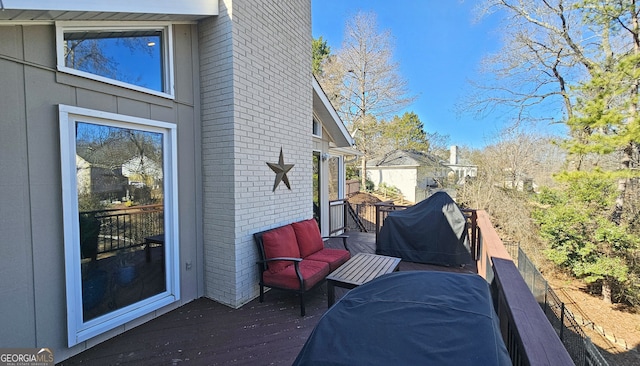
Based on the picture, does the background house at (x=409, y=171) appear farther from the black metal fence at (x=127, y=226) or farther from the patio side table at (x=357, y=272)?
the black metal fence at (x=127, y=226)

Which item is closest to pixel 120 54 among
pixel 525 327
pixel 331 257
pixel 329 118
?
pixel 331 257

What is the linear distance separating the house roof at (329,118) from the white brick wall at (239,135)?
201 cm

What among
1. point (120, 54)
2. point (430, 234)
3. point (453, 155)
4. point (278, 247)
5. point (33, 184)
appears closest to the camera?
point (33, 184)

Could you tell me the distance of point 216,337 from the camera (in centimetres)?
297

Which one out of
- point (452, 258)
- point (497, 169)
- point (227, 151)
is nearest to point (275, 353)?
point (227, 151)

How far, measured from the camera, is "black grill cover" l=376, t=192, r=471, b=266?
5.20 m

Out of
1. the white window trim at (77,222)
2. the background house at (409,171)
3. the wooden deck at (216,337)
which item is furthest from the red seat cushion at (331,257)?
the background house at (409,171)

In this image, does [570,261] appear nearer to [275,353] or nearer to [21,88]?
[275,353]

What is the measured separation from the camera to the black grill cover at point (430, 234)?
5.20 m

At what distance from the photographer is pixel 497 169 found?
12.4 metres

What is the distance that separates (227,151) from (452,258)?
14.3ft

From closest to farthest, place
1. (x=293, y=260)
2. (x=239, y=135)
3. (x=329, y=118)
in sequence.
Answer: (x=293, y=260), (x=239, y=135), (x=329, y=118)

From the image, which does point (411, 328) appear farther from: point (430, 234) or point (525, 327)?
point (430, 234)

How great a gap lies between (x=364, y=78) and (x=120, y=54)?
16.5 meters
